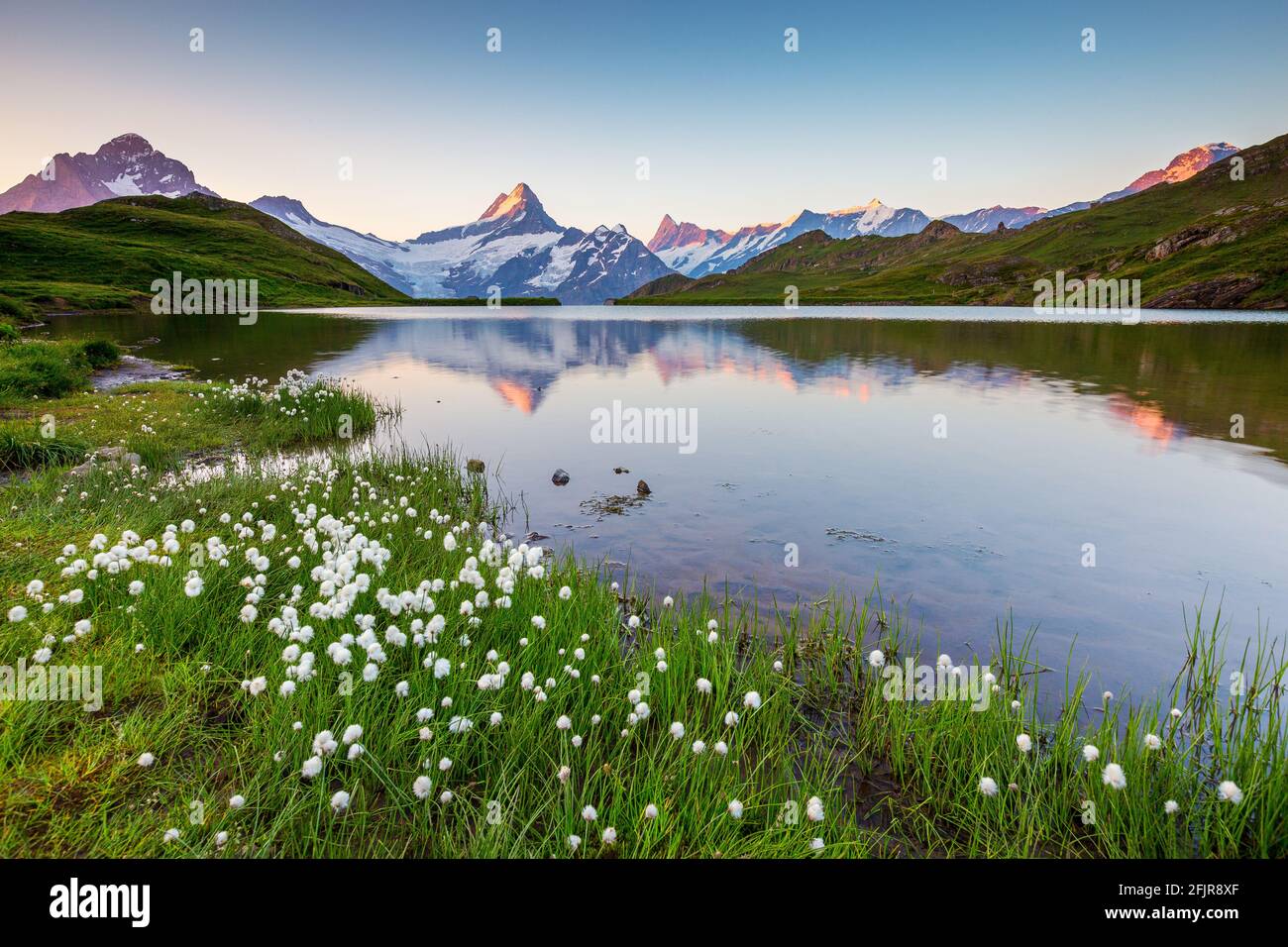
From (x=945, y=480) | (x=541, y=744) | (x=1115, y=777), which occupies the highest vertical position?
(x=945, y=480)

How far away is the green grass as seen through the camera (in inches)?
173

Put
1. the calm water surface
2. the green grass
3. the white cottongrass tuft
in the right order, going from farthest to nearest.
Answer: the calm water surface, the green grass, the white cottongrass tuft

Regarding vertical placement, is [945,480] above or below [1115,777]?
above

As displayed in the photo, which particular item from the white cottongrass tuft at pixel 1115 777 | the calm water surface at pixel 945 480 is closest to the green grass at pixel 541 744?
the white cottongrass tuft at pixel 1115 777

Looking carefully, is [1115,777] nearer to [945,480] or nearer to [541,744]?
[541,744]

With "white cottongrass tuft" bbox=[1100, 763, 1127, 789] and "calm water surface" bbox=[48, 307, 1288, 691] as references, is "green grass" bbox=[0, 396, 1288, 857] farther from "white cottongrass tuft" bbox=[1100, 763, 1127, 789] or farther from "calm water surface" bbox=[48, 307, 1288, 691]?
"calm water surface" bbox=[48, 307, 1288, 691]

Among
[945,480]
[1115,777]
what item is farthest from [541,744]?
[945,480]

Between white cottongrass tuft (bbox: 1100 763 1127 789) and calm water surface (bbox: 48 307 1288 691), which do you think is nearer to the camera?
white cottongrass tuft (bbox: 1100 763 1127 789)

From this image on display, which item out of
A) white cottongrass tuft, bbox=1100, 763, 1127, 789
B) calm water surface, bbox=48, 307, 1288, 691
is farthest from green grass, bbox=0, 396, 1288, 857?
calm water surface, bbox=48, 307, 1288, 691

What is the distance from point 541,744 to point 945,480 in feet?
49.9

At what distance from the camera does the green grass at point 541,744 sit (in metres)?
4.39

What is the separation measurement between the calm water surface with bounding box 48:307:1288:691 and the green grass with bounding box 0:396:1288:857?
185 centimetres

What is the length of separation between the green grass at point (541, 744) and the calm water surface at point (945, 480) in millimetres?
1848

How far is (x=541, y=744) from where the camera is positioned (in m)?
5.39
